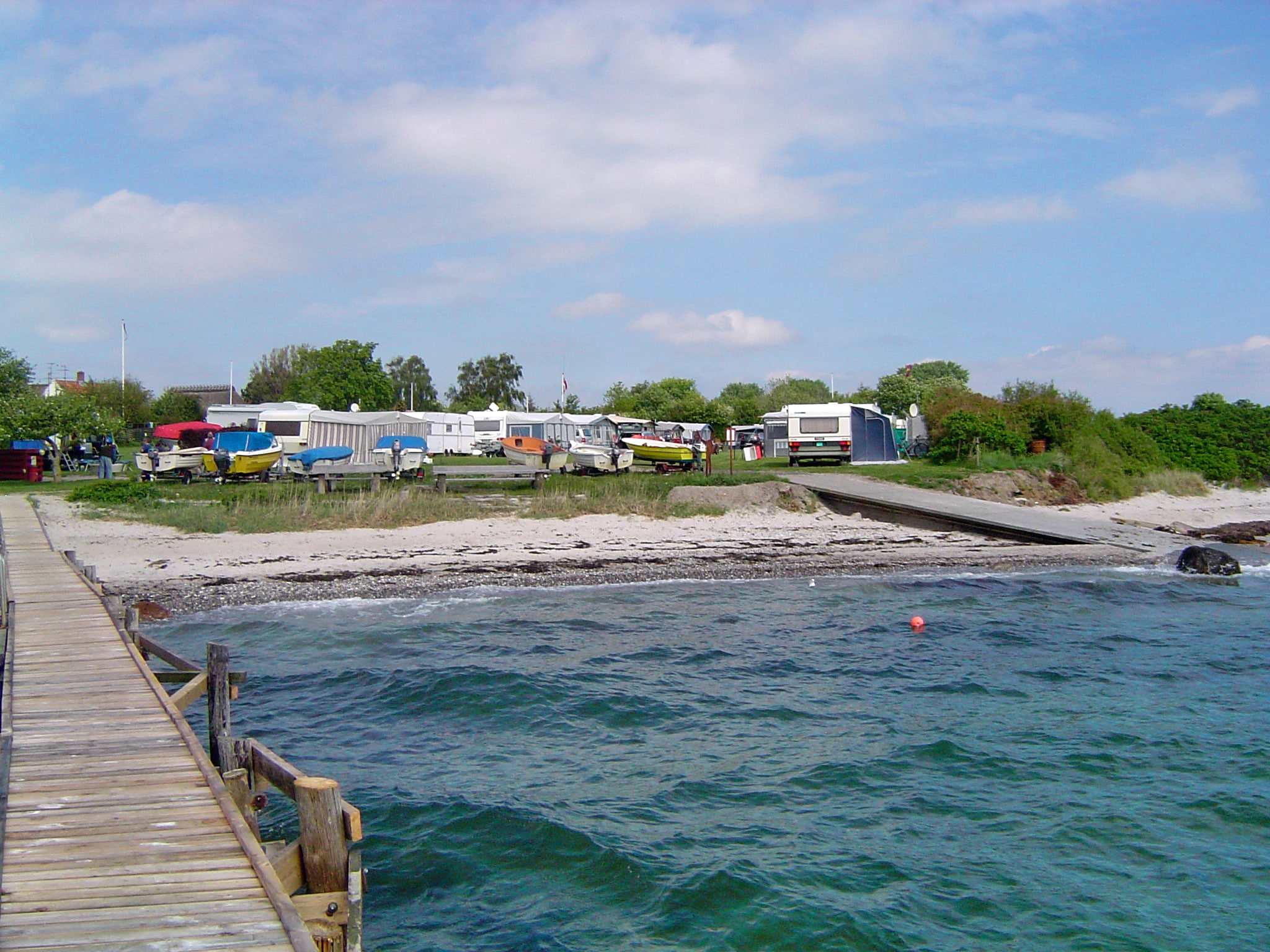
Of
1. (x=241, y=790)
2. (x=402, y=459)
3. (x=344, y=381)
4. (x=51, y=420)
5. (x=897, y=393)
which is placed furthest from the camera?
(x=344, y=381)

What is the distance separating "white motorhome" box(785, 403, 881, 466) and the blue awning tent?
527 millimetres

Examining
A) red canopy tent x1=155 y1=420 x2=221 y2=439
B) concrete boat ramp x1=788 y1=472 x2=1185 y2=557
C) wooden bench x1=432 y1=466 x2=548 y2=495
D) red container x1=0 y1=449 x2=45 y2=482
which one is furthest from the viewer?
red canopy tent x1=155 y1=420 x2=221 y2=439

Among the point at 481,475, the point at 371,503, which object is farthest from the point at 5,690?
the point at 481,475

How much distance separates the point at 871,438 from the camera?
126ft

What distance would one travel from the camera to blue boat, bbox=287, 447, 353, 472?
1186 inches

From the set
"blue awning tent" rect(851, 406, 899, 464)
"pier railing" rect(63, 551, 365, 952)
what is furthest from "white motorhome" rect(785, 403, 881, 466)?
"pier railing" rect(63, 551, 365, 952)

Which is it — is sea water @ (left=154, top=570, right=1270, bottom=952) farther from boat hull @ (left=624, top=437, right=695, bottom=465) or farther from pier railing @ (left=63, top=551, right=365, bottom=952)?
boat hull @ (left=624, top=437, right=695, bottom=465)

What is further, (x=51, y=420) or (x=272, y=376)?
(x=272, y=376)

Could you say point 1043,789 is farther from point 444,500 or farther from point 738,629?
point 444,500

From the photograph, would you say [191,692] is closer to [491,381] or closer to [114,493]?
[114,493]

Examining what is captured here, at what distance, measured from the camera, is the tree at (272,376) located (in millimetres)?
105062

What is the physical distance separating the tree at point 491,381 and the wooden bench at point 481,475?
7627 centimetres

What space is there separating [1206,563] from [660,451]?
18.3 meters

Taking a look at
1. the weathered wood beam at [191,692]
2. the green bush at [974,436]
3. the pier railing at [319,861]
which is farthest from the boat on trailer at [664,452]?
the pier railing at [319,861]
